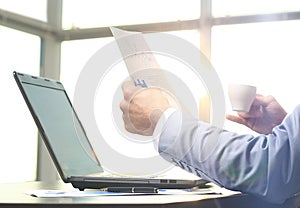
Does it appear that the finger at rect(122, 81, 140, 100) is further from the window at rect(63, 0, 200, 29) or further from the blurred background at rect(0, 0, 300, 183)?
the window at rect(63, 0, 200, 29)

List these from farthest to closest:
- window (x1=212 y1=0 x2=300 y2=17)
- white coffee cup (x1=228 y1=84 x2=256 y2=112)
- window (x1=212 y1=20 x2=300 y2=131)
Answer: window (x1=212 y1=0 x2=300 y2=17), window (x1=212 y1=20 x2=300 y2=131), white coffee cup (x1=228 y1=84 x2=256 y2=112)

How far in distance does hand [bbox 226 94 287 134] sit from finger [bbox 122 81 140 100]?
314 millimetres

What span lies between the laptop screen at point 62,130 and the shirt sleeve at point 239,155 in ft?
0.74

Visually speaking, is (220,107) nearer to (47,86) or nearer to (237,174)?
(237,174)

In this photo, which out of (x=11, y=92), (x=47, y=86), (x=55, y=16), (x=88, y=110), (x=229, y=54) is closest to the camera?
(x=88, y=110)

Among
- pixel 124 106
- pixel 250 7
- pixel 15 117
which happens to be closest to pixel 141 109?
pixel 124 106

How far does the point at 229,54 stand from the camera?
3.12 meters

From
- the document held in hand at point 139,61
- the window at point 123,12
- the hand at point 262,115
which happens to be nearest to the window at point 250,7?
the window at point 123,12

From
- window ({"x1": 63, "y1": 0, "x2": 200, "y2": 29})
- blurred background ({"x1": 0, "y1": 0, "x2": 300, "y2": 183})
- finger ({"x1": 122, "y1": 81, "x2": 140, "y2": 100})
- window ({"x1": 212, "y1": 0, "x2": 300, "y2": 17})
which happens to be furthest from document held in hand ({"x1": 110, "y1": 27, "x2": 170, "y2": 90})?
window ({"x1": 63, "y1": 0, "x2": 200, "y2": 29})

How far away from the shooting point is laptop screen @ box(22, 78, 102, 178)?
95 cm

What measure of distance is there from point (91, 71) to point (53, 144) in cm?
20

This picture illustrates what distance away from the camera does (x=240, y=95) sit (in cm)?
99

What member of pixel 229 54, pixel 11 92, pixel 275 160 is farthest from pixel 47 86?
pixel 11 92

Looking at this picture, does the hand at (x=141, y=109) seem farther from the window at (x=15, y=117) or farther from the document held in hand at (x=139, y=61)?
the window at (x=15, y=117)
